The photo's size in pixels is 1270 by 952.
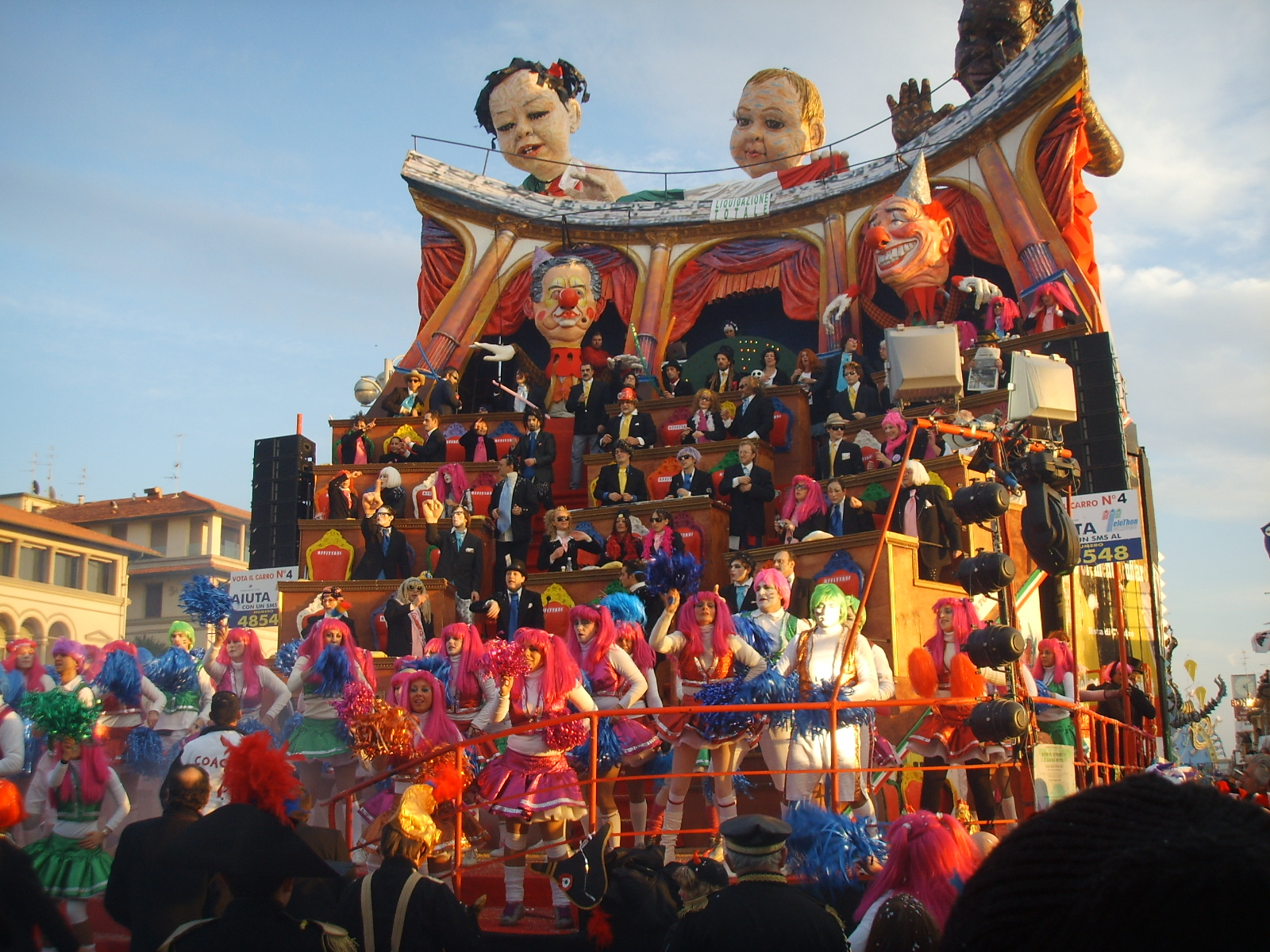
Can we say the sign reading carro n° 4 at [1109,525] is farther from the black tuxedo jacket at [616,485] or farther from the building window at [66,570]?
the building window at [66,570]

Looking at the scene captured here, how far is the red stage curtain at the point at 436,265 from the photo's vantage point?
2383 cm

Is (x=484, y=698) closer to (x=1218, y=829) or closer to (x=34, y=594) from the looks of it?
(x=1218, y=829)

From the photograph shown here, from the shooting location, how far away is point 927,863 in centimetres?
441

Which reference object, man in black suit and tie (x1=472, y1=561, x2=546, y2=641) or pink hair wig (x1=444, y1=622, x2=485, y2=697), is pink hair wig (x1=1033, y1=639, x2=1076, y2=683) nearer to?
pink hair wig (x1=444, y1=622, x2=485, y2=697)

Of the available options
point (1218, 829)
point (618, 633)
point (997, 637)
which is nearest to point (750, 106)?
point (618, 633)

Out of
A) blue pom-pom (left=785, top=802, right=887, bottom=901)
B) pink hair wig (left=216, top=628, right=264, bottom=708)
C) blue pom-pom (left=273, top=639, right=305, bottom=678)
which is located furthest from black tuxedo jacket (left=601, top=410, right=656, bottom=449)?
blue pom-pom (left=785, top=802, right=887, bottom=901)

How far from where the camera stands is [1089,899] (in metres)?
1.19

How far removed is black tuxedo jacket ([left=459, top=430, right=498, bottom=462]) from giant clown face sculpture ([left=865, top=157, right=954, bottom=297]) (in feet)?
22.4

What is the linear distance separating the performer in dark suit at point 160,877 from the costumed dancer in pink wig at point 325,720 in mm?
4650

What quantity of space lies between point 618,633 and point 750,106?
16.5 metres

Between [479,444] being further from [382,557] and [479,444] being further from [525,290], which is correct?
[525,290]

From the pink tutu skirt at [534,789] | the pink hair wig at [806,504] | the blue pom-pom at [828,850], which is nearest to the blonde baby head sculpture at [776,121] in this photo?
the pink hair wig at [806,504]

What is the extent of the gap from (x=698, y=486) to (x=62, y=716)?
8207 millimetres

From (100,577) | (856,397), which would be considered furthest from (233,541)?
(856,397)
